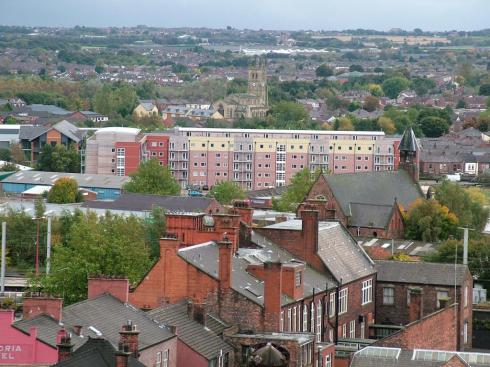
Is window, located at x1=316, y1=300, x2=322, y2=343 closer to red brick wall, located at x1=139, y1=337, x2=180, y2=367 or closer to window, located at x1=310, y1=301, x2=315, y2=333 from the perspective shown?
window, located at x1=310, y1=301, x2=315, y2=333

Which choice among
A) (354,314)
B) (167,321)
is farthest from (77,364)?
(354,314)

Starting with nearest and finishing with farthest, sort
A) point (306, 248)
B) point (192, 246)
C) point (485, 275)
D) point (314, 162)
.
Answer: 1. point (192, 246)
2. point (306, 248)
3. point (485, 275)
4. point (314, 162)

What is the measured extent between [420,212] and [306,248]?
32.3m

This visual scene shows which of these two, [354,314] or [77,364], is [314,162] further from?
[77,364]

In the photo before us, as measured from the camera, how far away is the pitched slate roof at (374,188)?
313ft

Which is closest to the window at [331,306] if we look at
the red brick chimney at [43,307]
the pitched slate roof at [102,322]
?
the pitched slate roof at [102,322]

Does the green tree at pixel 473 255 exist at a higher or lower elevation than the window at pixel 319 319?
lower

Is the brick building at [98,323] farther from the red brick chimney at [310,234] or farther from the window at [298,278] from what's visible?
the red brick chimney at [310,234]

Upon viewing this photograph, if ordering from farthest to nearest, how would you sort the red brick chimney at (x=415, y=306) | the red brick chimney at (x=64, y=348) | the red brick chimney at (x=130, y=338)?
the red brick chimney at (x=415, y=306), the red brick chimney at (x=130, y=338), the red brick chimney at (x=64, y=348)

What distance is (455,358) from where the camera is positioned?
47438 mm

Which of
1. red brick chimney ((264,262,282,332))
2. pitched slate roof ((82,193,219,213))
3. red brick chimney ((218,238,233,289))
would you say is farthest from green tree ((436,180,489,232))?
red brick chimney ((218,238,233,289))

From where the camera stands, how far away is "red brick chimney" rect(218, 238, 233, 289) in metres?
52.2

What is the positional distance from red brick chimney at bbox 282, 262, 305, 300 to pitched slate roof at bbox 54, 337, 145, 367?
13842mm

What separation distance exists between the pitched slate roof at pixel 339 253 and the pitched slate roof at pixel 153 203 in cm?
3427
